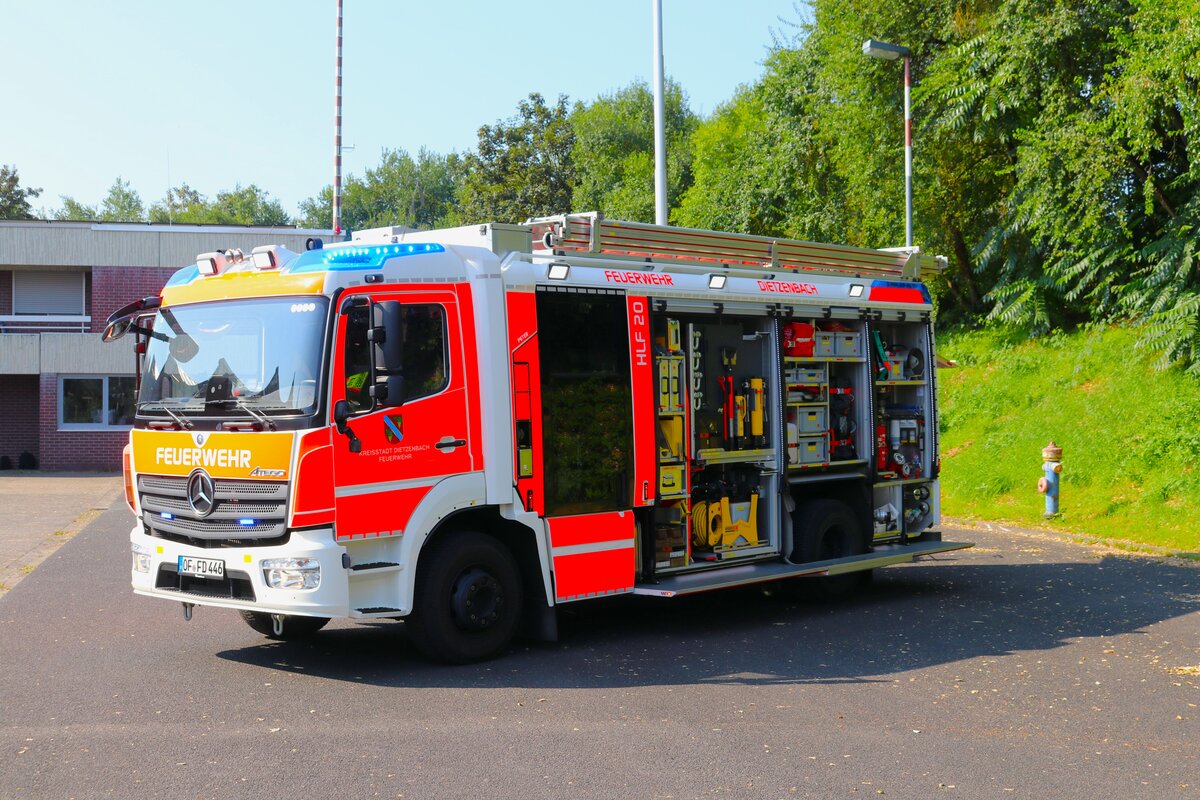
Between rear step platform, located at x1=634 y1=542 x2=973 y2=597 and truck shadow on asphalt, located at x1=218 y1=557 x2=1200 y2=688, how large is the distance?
15.6 inches

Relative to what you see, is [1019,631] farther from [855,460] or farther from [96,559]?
[96,559]

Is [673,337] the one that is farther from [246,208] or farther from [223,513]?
[246,208]

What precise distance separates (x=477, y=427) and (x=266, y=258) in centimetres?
191

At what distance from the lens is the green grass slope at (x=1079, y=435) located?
17064 mm

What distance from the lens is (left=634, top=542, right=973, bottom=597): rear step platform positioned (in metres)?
9.84

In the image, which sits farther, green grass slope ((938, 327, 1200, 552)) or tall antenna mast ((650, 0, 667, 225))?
tall antenna mast ((650, 0, 667, 225))

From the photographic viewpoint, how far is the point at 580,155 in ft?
218

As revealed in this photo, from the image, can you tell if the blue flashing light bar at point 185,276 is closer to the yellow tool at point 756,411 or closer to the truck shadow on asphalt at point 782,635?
the truck shadow on asphalt at point 782,635

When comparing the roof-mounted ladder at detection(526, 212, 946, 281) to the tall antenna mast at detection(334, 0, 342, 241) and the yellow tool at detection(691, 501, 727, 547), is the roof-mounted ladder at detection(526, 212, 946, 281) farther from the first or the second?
the tall antenna mast at detection(334, 0, 342, 241)

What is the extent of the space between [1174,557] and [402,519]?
10632 millimetres

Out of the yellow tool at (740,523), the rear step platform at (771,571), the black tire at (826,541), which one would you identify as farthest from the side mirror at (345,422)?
the black tire at (826,541)

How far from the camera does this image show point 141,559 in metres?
8.87

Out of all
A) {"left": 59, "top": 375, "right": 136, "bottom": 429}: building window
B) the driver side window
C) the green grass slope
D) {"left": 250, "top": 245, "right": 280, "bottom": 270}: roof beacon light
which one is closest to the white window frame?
{"left": 59, "top": 375, "right": 136, "bottom": 429}: building window

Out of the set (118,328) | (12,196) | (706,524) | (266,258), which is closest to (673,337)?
(706,524)
